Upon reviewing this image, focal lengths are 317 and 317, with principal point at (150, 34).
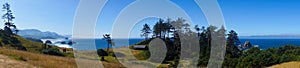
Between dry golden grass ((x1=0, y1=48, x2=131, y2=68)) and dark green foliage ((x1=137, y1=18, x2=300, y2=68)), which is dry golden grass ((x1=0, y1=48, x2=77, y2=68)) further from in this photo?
dark green foliage ((x1=137, y1=18, x2=300, y2=68))

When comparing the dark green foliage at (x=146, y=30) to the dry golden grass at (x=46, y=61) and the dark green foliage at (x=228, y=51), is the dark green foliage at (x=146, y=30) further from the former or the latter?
the dry golden grass at (x=46, y=61)

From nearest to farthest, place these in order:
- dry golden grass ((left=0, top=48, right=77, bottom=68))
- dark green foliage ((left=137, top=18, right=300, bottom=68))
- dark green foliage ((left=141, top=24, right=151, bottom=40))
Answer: dry golden grass ((left=0, top=48, right=77, bottom=68)), dark green foliage ((left=137, top=18, right=300, bottom=68)), dark green foliage ((left=141, top=24, right=151, bottom=40))

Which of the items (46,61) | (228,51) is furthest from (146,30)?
(46,61)

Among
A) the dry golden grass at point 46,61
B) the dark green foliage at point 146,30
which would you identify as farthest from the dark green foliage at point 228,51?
the dry golden grass at point 46,61

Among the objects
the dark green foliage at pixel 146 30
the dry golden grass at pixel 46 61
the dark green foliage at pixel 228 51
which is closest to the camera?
the dry golden grass at pixel 46 61

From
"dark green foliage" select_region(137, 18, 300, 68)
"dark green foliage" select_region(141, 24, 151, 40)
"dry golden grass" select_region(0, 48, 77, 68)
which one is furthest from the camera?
"dark green foliage" select_region(141, 24, 151, 40)

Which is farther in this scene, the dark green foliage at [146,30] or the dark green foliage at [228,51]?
the dark green foliage at [146,30]

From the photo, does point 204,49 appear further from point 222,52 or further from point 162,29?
point 162,29

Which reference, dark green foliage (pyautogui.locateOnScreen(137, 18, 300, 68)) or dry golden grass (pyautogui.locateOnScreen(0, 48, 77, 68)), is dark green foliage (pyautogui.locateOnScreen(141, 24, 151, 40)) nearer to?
dark green foliage (pyautogui.locateOnScreen(137, 18, 300, 68))

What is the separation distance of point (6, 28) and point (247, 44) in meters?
69.9

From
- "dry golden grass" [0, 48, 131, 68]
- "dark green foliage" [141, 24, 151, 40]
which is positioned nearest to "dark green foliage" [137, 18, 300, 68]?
"dark green foliage" [141, 24, 151, 40]

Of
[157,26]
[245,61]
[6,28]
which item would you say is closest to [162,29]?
[157,26]

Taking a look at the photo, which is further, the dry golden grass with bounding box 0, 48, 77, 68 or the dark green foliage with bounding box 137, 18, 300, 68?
the dark green foliage with bounding box 137, 18, 300, 68

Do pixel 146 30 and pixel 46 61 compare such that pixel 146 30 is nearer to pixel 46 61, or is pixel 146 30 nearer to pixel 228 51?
pixel 228 51
